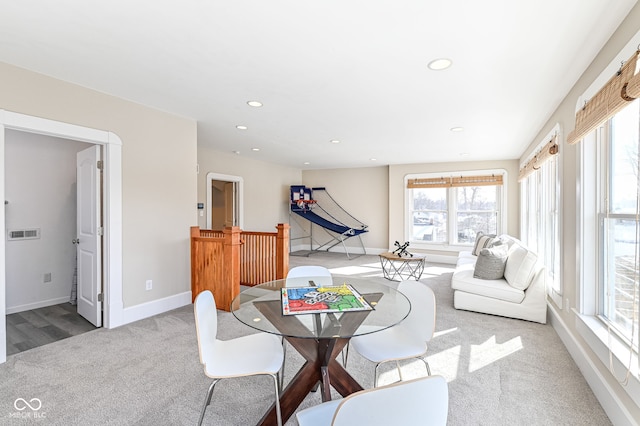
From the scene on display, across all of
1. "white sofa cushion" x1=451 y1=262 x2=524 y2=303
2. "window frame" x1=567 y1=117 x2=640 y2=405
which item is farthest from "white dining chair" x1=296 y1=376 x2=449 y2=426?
"white sofa cushion" x1=451 y1=262 x2=524 y2=303

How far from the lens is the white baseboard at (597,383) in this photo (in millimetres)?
1665

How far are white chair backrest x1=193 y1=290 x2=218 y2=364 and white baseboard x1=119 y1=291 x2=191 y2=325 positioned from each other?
1.99 metres

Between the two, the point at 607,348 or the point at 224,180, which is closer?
the point at 607,348

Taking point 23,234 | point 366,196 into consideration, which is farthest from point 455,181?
Result: point 23,234

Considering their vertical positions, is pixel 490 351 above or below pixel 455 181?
below

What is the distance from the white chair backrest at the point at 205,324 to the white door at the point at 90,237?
209 cm

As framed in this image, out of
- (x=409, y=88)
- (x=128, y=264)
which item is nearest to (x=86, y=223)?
(x=128, y=264)

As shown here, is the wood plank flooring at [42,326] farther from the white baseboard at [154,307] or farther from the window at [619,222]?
the window at [619,222]

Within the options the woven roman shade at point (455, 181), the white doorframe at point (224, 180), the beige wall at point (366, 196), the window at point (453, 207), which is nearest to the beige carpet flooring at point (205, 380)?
the white doorframe at point (224, 180)

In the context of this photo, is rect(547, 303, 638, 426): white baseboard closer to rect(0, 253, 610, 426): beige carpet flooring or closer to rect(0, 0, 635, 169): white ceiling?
rect(0, 253, 610, 426): beige carpet flooring

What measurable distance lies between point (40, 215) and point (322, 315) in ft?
13.9

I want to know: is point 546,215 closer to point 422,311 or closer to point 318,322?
point 422,311

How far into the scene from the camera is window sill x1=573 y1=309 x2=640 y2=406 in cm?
155

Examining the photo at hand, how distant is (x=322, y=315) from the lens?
5.42 ft
